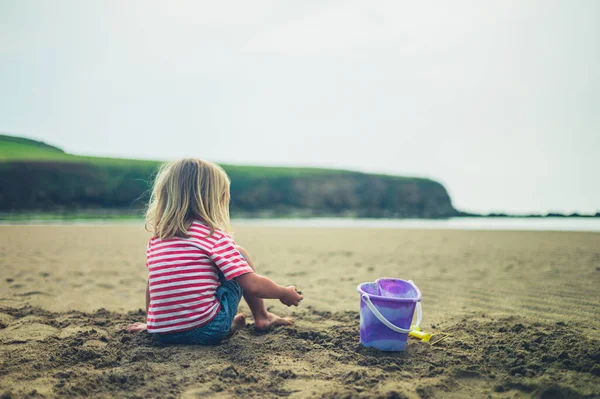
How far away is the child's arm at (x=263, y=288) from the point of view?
2.70m

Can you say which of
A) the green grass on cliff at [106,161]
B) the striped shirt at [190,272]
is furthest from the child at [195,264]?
the green grass on cliff at [106,161]

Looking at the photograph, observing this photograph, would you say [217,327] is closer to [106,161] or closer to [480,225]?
[480,225]

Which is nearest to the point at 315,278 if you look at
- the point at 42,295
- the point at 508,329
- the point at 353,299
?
the point at 353,299

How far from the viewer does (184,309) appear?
9.06 ft

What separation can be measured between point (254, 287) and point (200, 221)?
24.1 inches

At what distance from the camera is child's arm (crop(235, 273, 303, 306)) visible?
270 centimetres

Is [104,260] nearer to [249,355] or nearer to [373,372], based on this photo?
[249,355]

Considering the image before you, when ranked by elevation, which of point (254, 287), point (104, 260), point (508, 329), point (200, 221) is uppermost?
point (200, 221)

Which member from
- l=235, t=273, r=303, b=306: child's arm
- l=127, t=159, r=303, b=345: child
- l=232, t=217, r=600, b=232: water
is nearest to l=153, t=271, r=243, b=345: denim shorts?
l=127, t=159, r=303, b=345: child

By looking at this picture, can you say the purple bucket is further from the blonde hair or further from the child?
the blonde hair

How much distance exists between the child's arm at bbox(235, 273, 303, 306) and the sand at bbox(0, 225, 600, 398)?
40 cm

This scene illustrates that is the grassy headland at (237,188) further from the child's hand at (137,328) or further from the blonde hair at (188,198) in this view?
the blonde hair at (188,198)

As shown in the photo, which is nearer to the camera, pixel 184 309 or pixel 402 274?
pixel 184 309

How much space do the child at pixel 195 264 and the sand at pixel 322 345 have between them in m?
0.20
